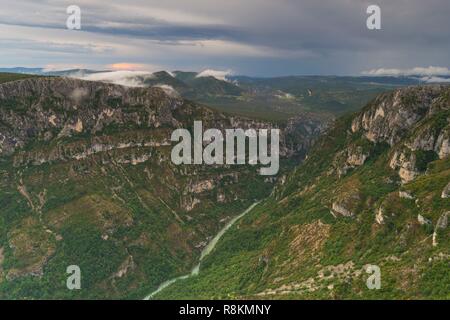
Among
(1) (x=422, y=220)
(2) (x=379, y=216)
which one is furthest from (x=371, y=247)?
(1) (x=422, y=220)

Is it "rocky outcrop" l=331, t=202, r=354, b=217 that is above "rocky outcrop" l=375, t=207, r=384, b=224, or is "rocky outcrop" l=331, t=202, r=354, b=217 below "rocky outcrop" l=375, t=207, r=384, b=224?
below

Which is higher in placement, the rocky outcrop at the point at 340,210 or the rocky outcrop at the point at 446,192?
the rocky outcrop at the point at 446,192

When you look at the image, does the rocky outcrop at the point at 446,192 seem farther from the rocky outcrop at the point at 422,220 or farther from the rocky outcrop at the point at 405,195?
the rocky outcrop at the point at 405,195

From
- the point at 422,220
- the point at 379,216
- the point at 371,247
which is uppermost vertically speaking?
the point at 422,220

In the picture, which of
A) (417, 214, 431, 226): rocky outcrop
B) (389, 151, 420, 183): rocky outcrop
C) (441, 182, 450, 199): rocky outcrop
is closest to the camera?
(417, 214, 431, 226): rocky outcrop

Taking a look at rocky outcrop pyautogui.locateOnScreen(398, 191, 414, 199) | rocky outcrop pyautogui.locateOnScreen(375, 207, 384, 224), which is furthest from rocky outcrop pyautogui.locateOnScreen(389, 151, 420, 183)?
rocky outcrop pyautogui.locateOnScreen(375, 207, 384, 224)

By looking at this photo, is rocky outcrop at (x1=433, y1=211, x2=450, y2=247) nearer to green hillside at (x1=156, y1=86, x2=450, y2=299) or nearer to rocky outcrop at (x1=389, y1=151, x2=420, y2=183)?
green hillside at (x1=156, y1=86, x2=450, y2=299)

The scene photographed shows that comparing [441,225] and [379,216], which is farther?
[379,216]

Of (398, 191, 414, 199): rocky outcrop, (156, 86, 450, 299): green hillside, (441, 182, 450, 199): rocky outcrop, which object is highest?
(441, 182, 450, 199): rocky outcrop

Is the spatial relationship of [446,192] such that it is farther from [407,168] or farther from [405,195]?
[407,168]

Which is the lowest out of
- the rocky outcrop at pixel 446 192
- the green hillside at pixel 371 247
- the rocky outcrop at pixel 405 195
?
the green hillside at pixel 371 247

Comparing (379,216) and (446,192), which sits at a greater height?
(446,192)

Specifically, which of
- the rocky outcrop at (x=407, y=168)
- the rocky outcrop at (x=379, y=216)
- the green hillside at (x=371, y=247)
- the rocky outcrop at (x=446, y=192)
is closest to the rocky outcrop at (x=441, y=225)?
the green hillside at (x=371, y=247)
